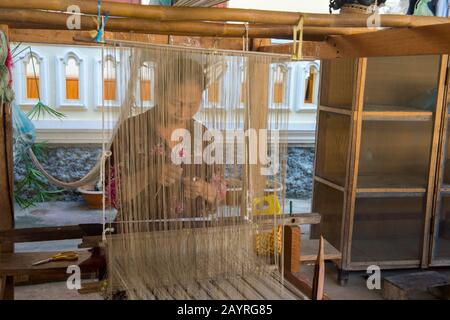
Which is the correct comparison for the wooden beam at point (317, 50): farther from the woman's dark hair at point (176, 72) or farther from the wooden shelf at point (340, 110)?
the wooden shelf at point (340, 110)

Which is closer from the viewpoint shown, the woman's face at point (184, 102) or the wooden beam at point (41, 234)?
the woman's face at point (184, 102)

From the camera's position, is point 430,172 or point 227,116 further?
point 430,172

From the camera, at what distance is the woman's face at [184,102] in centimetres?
151

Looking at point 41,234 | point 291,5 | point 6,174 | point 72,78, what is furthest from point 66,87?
point 41,234

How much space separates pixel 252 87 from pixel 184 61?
0.23 m

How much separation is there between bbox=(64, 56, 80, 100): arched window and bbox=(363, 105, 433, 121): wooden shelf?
9.79 ft

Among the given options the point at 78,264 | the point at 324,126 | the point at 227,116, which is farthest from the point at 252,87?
the point at 324,126

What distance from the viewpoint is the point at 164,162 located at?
152 centimetres

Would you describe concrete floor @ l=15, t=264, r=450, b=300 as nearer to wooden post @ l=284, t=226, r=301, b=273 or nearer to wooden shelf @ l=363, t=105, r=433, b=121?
wooden shelf @ l=363, t=105, r=433, b=121

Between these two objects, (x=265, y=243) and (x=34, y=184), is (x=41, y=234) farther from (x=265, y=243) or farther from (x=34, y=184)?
(x=34, y=184)

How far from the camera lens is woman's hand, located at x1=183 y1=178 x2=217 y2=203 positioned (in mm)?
1562

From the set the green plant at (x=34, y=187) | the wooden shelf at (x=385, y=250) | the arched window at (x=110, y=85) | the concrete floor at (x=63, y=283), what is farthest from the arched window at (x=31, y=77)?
the arched window at (x=110, y=85)
